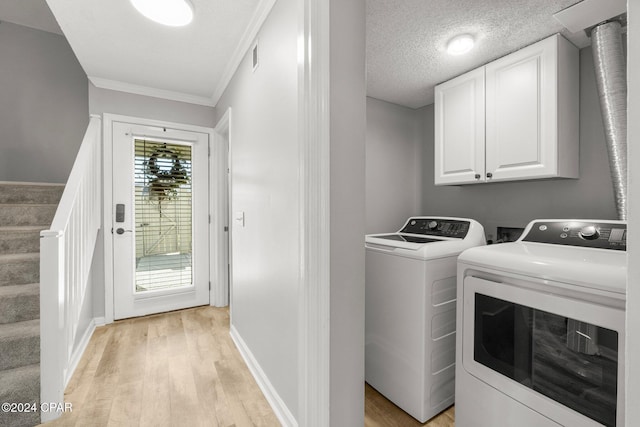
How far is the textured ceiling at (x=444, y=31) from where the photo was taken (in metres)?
1.49

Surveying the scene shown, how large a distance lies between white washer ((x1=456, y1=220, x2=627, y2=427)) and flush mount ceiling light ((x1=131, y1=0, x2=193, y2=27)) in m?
2.18

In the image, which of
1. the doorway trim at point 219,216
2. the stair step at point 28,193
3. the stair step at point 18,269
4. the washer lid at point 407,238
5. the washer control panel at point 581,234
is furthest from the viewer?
the doorway trim at point 219,216

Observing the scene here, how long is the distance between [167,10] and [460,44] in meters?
1.84

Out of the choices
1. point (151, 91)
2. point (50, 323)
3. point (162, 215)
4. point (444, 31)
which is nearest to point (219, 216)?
point (162, 215)

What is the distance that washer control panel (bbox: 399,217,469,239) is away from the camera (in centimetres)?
202

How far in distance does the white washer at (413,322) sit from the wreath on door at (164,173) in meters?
2.39

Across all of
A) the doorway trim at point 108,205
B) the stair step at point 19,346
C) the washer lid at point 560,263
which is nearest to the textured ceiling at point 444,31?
the washer lid at point 560,263

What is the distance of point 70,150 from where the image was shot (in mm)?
3188

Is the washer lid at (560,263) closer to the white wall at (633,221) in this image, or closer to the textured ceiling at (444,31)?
the white wall at (633,221)

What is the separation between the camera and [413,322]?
1607mm

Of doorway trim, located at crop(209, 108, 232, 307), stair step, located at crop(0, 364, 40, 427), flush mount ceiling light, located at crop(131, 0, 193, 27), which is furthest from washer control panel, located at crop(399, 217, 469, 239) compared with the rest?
stair step, located at crop(0, 364, 40, 427)

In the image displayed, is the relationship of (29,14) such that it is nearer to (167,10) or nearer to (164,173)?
(164,173)

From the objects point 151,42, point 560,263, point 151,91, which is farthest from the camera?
point 151,91

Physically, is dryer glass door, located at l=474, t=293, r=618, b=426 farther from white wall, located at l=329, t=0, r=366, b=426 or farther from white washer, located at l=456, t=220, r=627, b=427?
white wall, located at l=329, t=0, r=366, b=426
